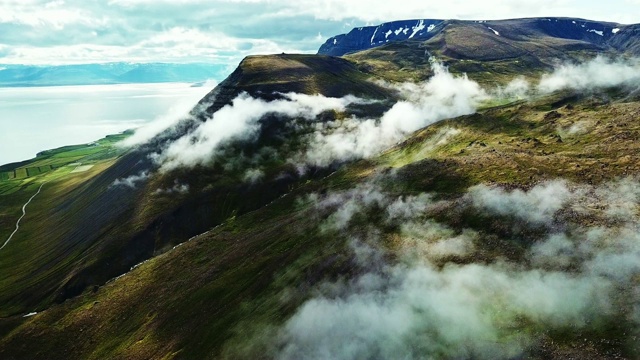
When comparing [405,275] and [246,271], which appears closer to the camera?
[405,275]

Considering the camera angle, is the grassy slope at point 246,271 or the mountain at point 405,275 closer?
the mountain at point 405,275

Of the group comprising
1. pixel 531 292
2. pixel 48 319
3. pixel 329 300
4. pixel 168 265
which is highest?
pixel 531 292

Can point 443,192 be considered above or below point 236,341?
above

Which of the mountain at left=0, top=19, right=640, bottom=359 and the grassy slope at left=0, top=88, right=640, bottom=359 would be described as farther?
the grassy slope at left=0, top=88, right=640, bottom=359

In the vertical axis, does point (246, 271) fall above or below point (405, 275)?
below

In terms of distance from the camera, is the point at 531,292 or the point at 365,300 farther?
the point at 365,300

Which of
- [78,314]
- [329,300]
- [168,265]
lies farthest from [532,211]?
[78,314]

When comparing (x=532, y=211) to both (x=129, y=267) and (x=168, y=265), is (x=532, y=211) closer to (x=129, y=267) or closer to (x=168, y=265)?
(x=168, y=265)

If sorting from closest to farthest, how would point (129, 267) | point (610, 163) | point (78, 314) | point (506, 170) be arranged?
Answer: point (610, 163) → point (506, 170) → point (78, 314) → point (129, 267)
